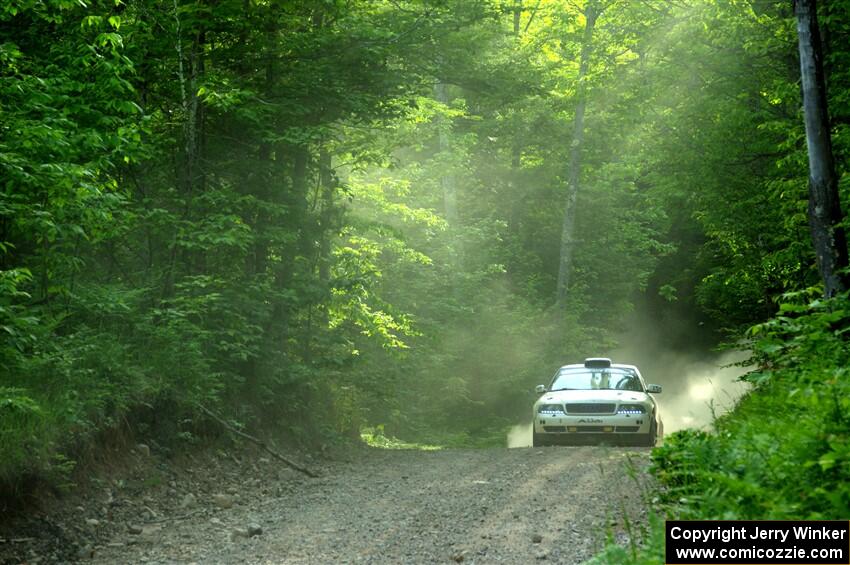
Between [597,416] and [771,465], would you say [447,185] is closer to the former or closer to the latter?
[597,416]

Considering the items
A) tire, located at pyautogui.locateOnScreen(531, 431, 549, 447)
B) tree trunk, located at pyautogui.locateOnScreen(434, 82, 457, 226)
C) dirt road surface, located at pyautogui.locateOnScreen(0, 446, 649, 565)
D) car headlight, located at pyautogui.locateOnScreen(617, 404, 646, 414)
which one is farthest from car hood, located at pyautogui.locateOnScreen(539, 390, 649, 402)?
tree trunk, located at pyautogui.locateOnScreen(434, 82, 457, 226)

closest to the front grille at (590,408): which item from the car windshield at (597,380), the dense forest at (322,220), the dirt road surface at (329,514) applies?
the car windshield at (597,380)

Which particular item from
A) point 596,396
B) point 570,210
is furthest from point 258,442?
point 570,210

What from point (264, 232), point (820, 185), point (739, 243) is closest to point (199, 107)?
point (264, 232)

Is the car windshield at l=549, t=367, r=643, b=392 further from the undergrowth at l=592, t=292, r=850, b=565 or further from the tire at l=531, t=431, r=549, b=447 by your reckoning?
the undergrowth at l=592, t=292, r=850, b=565

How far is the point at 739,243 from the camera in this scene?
1912 cm

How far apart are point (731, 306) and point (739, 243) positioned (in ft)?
7.71

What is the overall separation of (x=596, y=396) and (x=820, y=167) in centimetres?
685

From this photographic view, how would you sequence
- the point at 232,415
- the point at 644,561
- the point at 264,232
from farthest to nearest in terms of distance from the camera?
the point at 264,232 < the point at 232,415 < the point at 644,561

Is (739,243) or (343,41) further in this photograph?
(739,243)

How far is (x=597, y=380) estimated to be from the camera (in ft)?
59.7

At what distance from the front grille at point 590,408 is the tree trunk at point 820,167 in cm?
608

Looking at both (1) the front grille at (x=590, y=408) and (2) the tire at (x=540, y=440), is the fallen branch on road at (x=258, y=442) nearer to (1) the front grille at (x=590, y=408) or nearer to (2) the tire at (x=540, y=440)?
(2) the tire at (x=540, y=440)

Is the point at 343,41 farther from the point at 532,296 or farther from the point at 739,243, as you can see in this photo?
the point at 532,296
